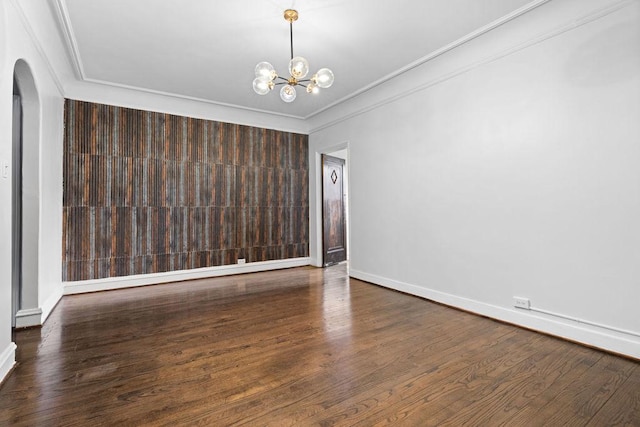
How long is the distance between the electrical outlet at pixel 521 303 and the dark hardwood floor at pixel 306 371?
0.24m

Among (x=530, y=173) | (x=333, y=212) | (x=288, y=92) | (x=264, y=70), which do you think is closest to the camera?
(x=264, y=70)

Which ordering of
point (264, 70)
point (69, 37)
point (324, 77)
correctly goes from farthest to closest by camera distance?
point (69, 37)
point (324, 77)
point (264, 70)

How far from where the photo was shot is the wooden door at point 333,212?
6582 millimetres

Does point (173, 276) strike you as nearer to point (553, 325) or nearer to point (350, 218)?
point (350, 218)

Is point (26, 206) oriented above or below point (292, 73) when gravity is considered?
below

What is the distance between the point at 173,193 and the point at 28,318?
2.57 m

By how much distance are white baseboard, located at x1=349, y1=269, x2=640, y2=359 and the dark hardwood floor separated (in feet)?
0.32

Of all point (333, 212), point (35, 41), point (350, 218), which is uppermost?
point (35, 41)

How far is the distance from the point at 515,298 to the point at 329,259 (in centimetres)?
386

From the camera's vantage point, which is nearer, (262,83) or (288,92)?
(262,83)

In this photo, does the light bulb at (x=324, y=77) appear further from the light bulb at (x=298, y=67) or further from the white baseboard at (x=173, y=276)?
the white baseboard at (x=173, y=276)

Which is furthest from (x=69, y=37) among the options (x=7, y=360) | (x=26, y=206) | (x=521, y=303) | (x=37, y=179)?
(x=521, y=303)

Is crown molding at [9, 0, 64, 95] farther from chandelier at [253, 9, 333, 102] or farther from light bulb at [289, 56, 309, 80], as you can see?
light bulb at [289, 56, 309, 80]

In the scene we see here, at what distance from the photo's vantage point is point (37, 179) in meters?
3.31
